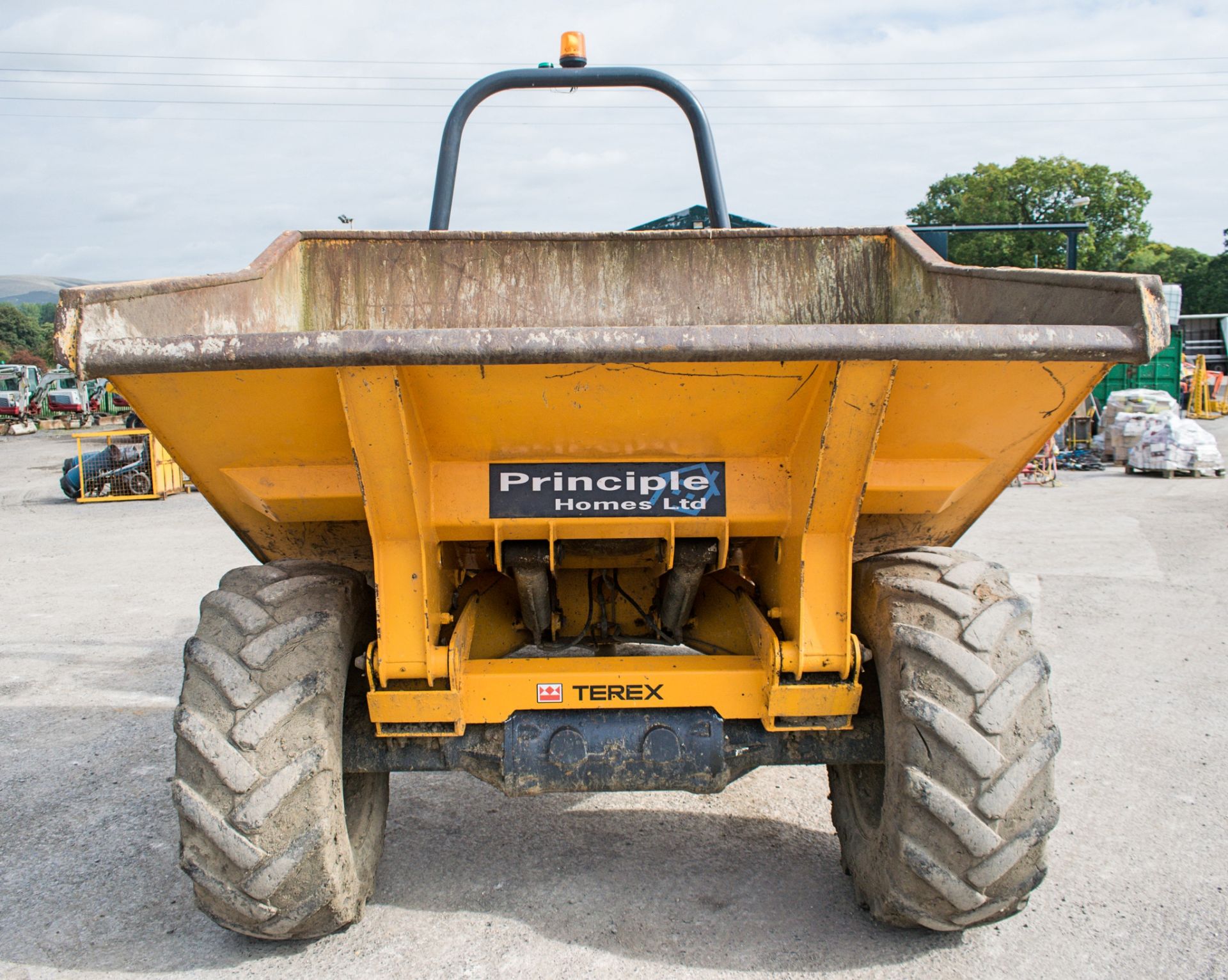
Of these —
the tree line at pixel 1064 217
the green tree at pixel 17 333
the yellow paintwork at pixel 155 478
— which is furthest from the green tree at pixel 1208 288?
the green tree at pixel 17 333

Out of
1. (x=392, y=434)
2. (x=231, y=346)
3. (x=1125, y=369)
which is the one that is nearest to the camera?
(x=231, y=346)

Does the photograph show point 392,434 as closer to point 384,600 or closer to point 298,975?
point 384,600

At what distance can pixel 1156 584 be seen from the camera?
7.91m

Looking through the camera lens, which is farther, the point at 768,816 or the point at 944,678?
the point at 768,816

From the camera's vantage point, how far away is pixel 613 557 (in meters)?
3.24

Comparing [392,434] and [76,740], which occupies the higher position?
[392,434]

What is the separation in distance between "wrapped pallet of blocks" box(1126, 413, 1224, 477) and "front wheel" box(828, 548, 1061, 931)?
1461 cm

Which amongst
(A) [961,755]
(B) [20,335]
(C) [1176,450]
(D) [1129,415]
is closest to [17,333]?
(B) [20,335]

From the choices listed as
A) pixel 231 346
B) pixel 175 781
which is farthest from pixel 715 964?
pixel 231 346

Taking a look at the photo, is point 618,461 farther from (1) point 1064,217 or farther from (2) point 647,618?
(1) point 1064,217

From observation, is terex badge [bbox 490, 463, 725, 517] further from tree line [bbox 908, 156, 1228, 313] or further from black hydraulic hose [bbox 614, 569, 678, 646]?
tree line [bbox 908, 156, 1228, 313]

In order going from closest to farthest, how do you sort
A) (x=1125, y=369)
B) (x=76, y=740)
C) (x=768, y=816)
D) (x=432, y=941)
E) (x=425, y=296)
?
(x=432, y=941) < (x=768, y=816) < (x=425, y=296) < (x=76, y=740) < (x=1125, y=369)

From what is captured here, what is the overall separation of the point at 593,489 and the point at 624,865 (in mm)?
1440

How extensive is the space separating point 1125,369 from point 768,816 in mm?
22434
